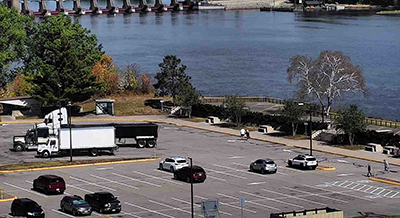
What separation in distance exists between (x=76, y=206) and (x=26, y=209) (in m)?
2.98

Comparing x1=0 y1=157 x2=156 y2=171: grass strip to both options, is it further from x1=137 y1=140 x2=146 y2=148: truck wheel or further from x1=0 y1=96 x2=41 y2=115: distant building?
x1=0 y1=96 x2=41 y2=115: distant building

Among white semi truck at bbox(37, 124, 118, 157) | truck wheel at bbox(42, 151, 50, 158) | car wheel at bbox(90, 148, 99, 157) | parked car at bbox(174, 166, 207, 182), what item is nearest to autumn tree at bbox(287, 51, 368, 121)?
white semi truck at bbox(37, 124, 118, 157)

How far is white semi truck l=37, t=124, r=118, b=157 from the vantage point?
74.2m

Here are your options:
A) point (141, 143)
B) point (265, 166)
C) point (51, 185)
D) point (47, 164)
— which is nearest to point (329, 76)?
point (141, 143)

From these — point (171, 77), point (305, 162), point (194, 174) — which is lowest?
point (305, 162)

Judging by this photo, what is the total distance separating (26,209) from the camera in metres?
50.9

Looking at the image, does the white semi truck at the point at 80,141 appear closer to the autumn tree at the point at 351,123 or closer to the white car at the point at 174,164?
the white car at the point at 174,164

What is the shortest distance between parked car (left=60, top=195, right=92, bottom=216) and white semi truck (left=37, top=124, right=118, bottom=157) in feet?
69.0

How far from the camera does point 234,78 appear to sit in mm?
153875

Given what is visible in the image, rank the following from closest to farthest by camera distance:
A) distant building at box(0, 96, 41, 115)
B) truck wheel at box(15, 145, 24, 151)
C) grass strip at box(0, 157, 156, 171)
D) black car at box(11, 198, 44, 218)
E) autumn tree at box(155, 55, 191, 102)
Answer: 1. black car at box(11, 198, 44, 218)
2. grass strip at box(0, 157, 156, 171)
3. truck wheel at box(15, 145, 24, 151)
4. distant building at box(0, 96, 41, 115)
5. autumn tree at box(155, 55, 191, 102)

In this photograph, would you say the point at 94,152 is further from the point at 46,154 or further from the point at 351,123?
the point at 351,123

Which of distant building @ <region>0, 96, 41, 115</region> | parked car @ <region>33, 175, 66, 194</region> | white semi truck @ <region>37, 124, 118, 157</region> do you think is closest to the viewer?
→ parked car @ <region>33, 175, 66, 194</region>

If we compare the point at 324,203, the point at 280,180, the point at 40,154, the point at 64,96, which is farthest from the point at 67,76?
the point at 324,203

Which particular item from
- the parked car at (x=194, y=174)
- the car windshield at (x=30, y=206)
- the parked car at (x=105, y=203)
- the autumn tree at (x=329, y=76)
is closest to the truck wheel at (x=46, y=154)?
the parked car at (x=194, y=174)
